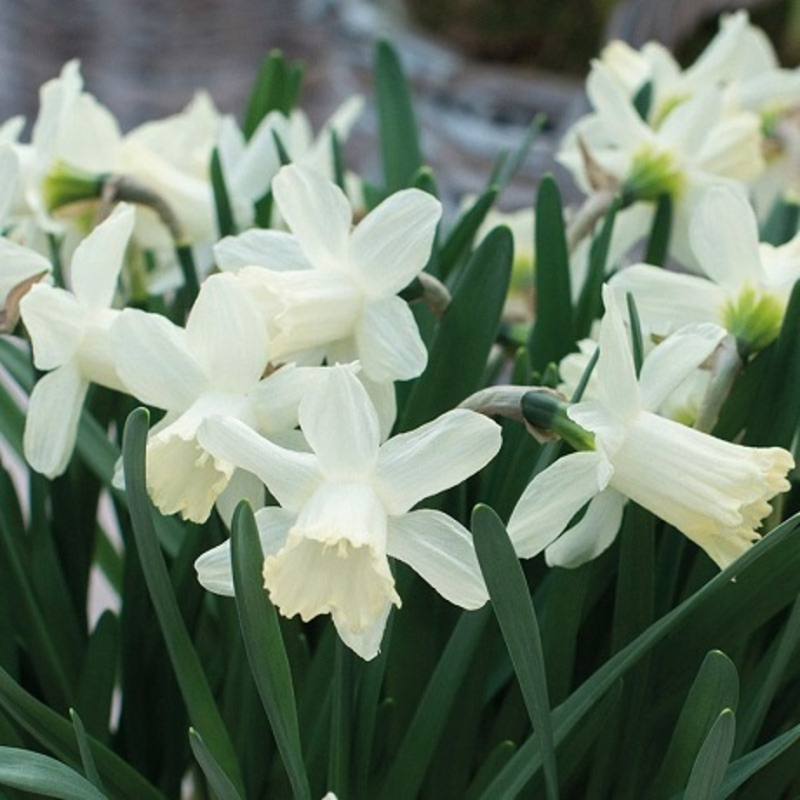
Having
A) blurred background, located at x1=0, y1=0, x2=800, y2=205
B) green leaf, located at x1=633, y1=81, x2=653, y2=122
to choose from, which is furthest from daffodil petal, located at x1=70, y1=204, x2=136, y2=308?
blurred background, located at x1=0, y1=0, x2=800, y2=205

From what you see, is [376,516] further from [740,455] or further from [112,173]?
[112,173]

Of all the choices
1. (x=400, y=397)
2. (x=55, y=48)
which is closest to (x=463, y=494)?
(x=400, y=397)

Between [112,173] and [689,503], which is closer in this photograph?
[689,503]

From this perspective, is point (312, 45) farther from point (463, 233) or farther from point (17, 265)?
point (17, 265)

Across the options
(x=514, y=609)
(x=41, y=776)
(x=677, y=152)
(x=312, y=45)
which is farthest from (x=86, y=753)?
(x=312, y=45)

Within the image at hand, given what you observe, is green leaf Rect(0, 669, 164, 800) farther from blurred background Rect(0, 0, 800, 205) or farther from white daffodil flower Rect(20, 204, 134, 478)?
blurred background Rect(0, 0, 800, 205)

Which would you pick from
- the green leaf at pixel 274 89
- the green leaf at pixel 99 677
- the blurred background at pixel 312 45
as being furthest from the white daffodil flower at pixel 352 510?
the blurred background at pixel 312 45
